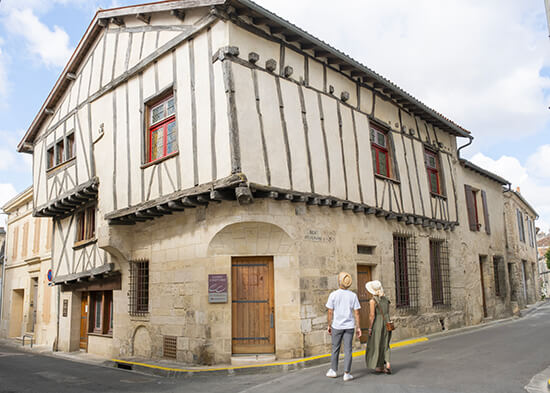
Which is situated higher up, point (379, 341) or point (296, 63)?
point (296, 63)

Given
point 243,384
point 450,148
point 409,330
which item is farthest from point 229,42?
point 450,148

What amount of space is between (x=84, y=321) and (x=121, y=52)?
717 centimetres

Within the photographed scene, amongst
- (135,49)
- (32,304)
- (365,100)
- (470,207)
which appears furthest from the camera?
(32,304)

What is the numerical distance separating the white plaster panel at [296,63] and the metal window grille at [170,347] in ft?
A: 18.0

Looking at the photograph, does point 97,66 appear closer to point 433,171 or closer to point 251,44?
point 251,44

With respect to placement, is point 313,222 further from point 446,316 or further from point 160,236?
point 446,316

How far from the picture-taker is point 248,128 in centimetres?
791

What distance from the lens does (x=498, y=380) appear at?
5.91 metres

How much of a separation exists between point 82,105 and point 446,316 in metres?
11.2

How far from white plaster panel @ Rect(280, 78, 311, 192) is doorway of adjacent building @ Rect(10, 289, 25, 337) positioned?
15.2 meters

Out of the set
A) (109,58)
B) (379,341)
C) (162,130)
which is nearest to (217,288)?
(379,341)

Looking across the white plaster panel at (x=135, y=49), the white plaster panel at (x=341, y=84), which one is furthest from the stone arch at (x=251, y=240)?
the white plaster panel at (x=135, y=49)

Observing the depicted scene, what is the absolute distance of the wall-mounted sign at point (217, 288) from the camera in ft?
26.4

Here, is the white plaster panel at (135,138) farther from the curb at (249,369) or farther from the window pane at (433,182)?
the window pane at (433,182)
